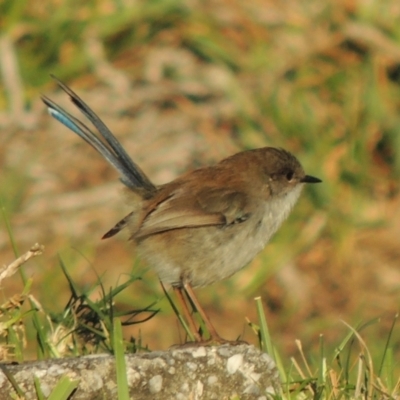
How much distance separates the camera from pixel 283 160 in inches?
234

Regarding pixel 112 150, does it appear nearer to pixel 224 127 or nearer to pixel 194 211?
pixel 194 211

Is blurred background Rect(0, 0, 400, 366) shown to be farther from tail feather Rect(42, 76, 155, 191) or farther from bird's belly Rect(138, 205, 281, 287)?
bird's belly Rect(138, 205, 281, 287)

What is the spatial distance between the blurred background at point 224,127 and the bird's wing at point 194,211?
289 cm

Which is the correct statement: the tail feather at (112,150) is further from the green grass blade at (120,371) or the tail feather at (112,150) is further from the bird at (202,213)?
the green grass blade at (120,371)

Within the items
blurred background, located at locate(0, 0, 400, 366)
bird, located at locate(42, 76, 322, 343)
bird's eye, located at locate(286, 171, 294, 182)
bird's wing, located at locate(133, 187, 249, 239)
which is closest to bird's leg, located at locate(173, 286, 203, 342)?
bird, located at locate(42, 76, 322, 343)

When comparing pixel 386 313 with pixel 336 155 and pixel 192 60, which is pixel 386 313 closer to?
pixel 336 155

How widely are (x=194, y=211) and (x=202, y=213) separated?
4 centimetres

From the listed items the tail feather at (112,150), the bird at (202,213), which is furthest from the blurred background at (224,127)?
the bird at (202,213)

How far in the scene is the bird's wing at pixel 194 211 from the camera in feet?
17.6

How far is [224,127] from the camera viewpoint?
30.2 ft

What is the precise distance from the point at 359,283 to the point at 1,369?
5.49 meters

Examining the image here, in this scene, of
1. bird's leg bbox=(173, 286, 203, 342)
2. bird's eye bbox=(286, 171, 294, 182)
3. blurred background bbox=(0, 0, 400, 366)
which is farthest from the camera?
blurred background bbox=(0, 0, 400, 366)

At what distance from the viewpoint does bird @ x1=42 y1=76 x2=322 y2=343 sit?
532 centimetres

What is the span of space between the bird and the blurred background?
2671mm
